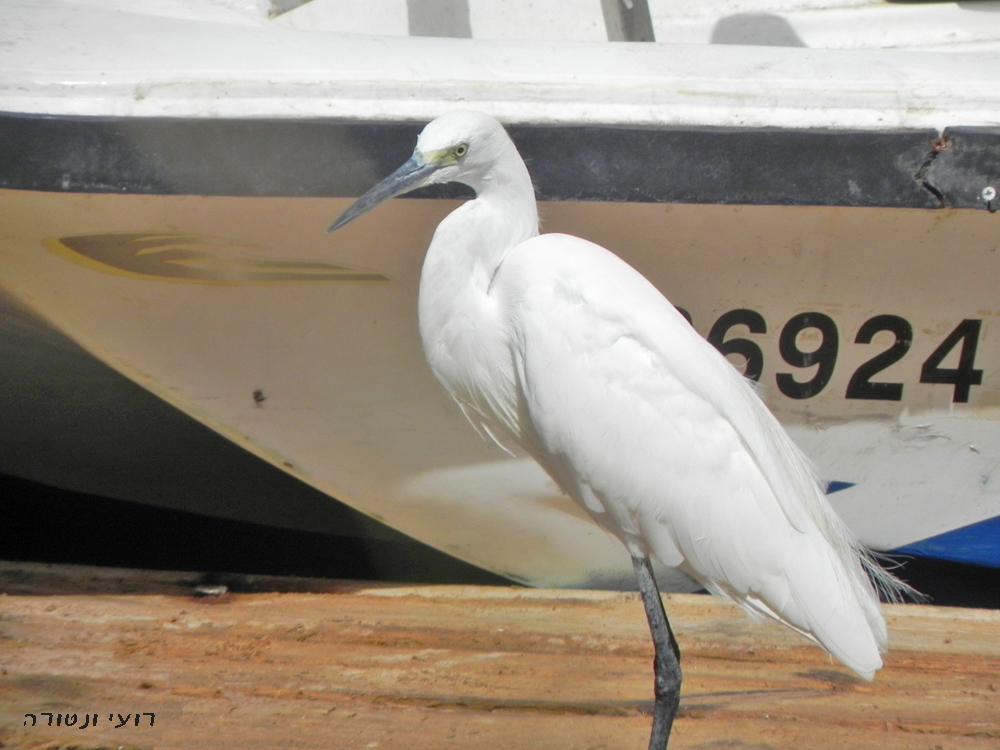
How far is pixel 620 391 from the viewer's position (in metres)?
1.36

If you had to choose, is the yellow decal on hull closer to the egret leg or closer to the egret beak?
the egret beak

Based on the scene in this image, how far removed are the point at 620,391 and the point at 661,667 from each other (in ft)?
1.62

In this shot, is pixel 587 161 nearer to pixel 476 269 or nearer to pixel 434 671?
pixel 476 269

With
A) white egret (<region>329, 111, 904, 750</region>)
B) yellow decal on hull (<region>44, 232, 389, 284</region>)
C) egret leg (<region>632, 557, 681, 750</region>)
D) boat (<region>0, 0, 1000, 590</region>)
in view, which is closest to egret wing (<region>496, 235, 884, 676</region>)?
white egret (<region>329, 111, 904, 750</region>)

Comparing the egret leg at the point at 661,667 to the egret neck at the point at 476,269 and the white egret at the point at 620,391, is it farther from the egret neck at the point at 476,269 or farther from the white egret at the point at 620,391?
the egret neck at the point at 476,269

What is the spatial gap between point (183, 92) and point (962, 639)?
1.87 meters

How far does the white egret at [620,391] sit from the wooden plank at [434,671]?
26 centimetres

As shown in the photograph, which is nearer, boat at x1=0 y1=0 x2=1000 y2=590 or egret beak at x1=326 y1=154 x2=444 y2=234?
egret beak at x1=326 y1=154 x2=444 y2=234

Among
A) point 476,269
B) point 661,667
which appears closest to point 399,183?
point 476,269

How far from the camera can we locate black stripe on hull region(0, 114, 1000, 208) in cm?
148

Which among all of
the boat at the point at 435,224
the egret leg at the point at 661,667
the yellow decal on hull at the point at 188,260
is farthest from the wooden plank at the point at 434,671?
the yellow decal on hull at the point at 188,260

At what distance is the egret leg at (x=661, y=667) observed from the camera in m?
1.46

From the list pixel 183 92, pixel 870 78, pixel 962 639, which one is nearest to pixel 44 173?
pixel 183 92

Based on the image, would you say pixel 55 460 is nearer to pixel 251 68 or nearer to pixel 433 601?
pixel 433 601
